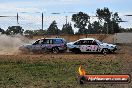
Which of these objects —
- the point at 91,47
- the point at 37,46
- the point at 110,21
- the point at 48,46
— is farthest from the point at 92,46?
the point at 110,21

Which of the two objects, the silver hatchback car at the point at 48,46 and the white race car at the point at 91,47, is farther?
the silver hatchback car at the point at 48,46

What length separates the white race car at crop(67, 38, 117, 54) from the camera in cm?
3475

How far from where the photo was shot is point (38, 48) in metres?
36.1

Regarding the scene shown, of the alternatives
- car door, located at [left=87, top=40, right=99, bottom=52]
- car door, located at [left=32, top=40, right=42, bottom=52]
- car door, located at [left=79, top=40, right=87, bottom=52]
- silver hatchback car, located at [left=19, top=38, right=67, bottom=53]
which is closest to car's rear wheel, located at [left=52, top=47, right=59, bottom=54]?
silver hatchback car, located at [left=19, top=38, right=67, bottom=53]

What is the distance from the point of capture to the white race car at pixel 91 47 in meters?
34.8

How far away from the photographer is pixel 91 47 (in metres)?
34.8

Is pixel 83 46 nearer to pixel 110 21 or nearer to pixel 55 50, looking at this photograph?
pixel 55 50

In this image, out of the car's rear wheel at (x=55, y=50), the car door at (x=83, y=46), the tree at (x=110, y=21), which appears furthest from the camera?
the tree at (x=110, y=21)

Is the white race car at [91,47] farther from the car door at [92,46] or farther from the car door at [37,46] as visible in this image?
the car door at [37,46]

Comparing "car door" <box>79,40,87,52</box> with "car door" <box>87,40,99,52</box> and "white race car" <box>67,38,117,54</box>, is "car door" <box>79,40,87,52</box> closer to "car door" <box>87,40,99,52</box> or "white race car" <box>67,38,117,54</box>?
"white race car" <box>67,38,117,54</box>

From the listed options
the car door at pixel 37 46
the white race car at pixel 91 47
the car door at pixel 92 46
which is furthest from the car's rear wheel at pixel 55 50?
the car door at pixel 92 46

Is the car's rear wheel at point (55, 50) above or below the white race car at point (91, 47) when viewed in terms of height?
below

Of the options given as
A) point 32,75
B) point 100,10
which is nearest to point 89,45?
point 32,75

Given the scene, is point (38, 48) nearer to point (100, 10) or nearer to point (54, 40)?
point (54, 40)
